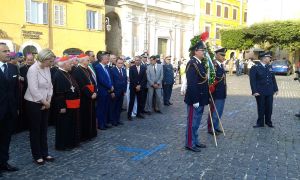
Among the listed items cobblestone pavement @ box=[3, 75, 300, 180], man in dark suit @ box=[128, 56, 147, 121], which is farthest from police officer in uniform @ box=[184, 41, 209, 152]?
man in dark suit @ box=[128, 56, 147, 121]

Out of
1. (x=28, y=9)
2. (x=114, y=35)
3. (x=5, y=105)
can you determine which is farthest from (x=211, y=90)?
(x=114, y=35)

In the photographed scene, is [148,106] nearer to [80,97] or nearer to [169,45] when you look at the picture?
[80,97]

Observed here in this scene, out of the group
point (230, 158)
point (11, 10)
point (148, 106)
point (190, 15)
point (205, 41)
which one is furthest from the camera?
point (190, 15)

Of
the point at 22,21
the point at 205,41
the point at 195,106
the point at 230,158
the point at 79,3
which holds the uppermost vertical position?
the point at 79,3

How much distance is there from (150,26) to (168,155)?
32267 mm

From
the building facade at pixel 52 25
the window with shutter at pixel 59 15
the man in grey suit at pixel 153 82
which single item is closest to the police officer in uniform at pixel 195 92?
the man in grey suit at pixel 153 82

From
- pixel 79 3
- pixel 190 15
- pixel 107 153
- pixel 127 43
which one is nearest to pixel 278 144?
pixel 107 153

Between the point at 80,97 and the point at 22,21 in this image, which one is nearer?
the point at 80,97

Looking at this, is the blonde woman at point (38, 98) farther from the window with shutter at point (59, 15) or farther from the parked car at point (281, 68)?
the parked car at point (281, 68)

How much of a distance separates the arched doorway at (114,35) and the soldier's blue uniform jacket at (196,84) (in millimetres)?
28788

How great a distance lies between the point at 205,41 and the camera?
24.0 ft

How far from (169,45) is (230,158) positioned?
35.5 meters

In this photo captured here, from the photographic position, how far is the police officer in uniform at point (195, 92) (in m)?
6.63

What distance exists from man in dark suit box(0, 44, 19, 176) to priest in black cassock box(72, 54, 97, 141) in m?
1.99
